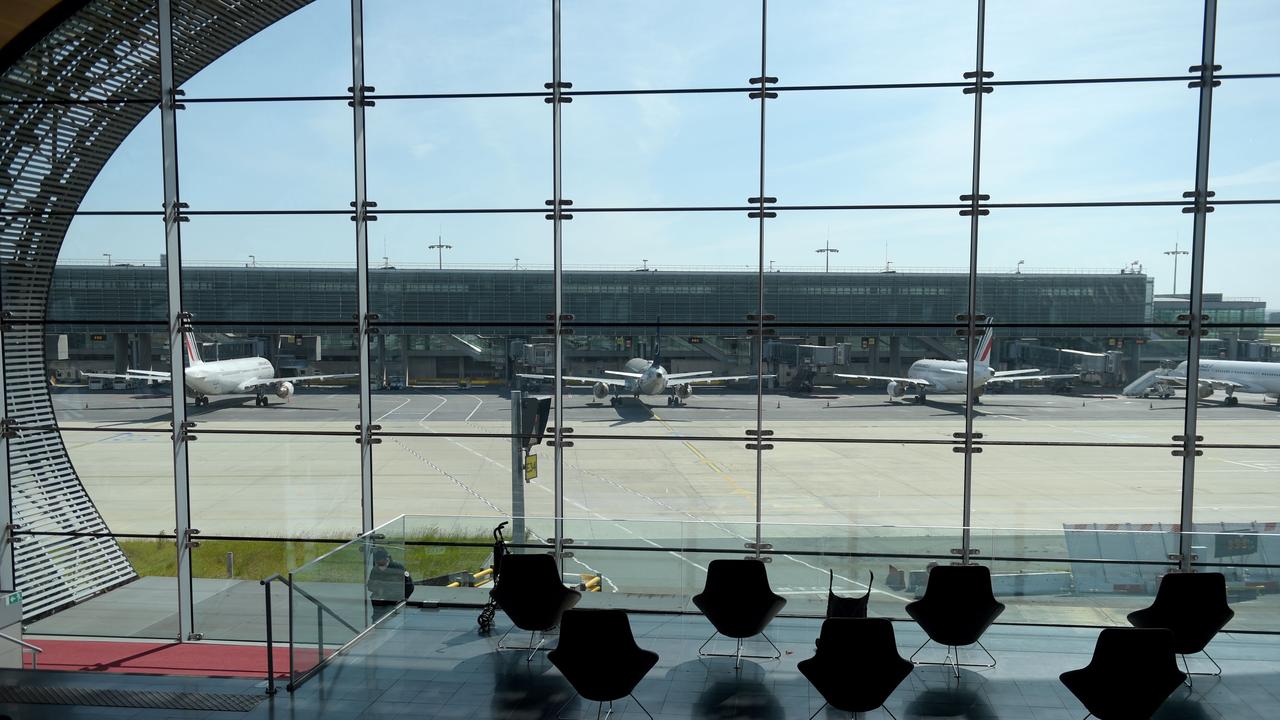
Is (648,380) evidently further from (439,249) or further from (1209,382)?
(1209,382)

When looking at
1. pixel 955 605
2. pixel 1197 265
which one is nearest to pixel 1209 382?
pixel 1197 265

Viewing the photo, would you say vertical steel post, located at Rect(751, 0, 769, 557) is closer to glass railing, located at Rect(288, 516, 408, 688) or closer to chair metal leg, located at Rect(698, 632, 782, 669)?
chair metal leg, located at Rect(698, 632, 782, 669)

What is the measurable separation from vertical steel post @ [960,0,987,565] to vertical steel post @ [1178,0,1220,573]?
4.43 ft

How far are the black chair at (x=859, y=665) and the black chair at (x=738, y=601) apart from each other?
864 mm

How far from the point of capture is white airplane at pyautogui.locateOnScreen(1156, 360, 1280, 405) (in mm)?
5879

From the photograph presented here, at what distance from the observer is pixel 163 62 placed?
21.2 feet

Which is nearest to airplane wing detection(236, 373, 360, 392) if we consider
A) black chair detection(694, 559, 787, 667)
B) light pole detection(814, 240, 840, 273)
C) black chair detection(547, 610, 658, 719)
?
black chair detection(694, 559, 787, 667)

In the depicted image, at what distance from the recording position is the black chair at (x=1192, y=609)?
4355 millimetres

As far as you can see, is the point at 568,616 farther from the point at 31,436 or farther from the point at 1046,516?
the point at 31,436

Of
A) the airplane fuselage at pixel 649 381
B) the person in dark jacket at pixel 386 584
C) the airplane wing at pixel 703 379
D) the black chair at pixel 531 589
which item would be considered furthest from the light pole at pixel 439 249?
the black chair at pixel 531 589

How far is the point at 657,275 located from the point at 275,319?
9.82ft

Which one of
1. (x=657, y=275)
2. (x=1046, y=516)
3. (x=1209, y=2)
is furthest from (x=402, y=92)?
(x=1046, y=516)

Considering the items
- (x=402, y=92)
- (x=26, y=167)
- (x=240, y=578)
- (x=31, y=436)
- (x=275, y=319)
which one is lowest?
(x=240, y=578)

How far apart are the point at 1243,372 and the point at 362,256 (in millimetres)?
6397
